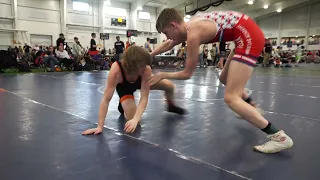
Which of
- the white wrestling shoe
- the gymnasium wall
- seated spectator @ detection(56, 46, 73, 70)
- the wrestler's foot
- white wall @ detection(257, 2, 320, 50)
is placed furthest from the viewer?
white wall @ detection(257, 2, 320, 50)

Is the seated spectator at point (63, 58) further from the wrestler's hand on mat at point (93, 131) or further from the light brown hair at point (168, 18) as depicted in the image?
the light brown hair at point (168, 18)

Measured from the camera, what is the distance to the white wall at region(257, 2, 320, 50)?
2217cm

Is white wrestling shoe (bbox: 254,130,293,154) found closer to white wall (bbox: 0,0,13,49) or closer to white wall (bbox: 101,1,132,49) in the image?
white wall (bbox: 0,0,13,49)

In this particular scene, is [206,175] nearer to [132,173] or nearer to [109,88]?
[132,173]

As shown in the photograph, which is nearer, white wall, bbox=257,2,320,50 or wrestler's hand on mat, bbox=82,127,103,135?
wrestler's hand on mat, bbox=82,127,103,135

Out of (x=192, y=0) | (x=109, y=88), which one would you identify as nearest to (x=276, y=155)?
(x=109, y=88)

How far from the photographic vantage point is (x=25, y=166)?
158 cm

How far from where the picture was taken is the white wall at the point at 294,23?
22172 millimetres

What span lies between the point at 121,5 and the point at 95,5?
7.55ft

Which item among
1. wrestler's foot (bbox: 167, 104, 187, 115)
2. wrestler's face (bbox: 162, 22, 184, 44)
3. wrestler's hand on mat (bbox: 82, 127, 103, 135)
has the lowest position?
wrestler's hand on mat (bbox: 82, 127, 103, 135)

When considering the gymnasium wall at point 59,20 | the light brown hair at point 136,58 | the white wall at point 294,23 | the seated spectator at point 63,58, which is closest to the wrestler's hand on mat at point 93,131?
the light brown hair at point 136,58

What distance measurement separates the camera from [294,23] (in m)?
23.5

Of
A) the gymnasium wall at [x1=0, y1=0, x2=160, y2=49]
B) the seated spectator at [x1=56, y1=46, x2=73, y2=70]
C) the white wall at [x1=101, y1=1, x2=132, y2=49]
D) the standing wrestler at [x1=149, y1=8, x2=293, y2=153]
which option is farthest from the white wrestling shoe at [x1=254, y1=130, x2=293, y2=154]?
the white wall at [x1=101, y1=1, x2=132, y2=49]

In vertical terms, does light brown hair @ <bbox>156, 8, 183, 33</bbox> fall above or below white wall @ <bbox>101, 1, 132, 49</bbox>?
below
